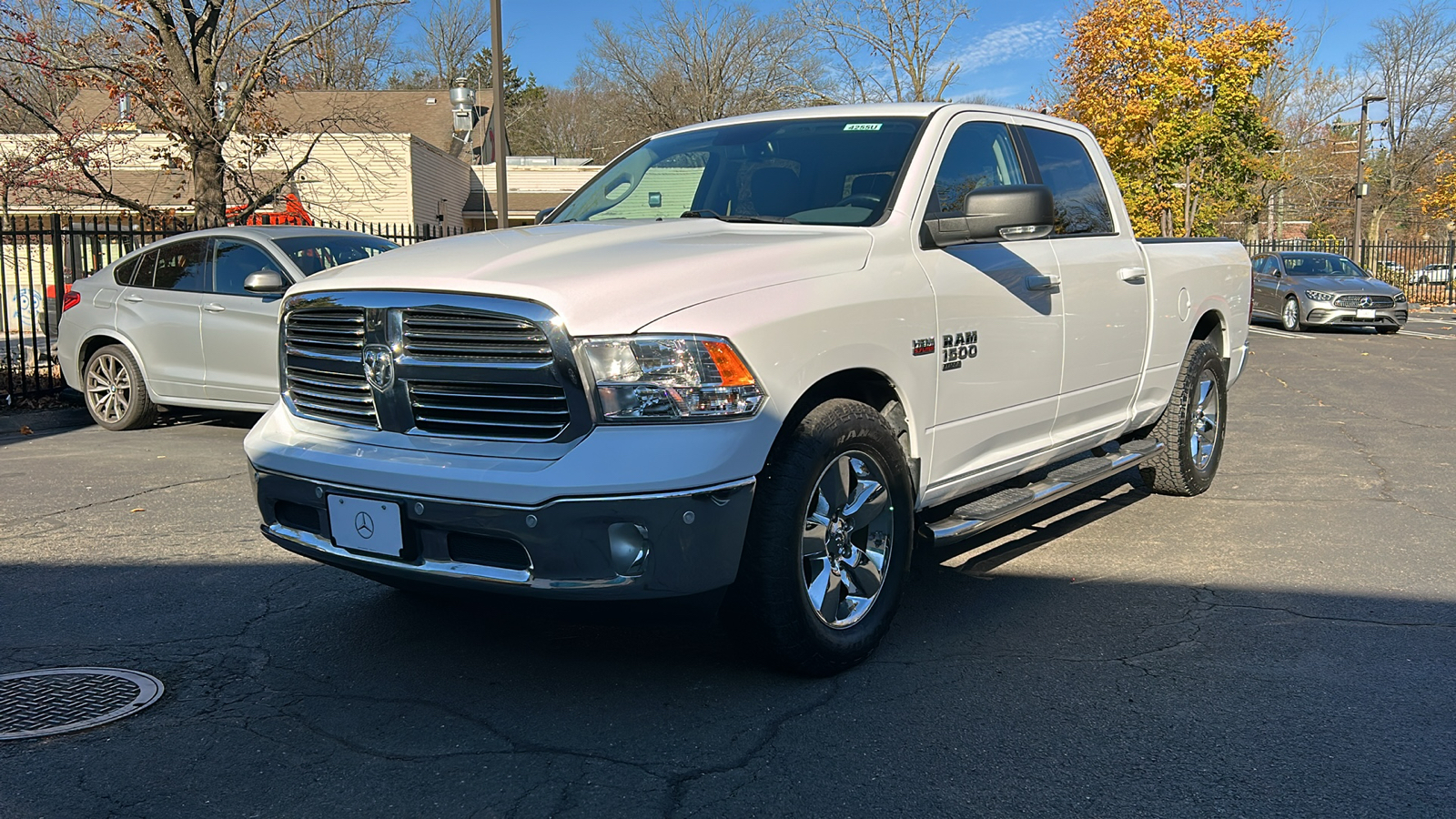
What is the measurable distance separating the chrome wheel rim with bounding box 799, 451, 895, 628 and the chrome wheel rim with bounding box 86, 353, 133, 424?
25.9ft

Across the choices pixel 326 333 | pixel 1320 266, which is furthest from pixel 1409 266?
pixel 326 333

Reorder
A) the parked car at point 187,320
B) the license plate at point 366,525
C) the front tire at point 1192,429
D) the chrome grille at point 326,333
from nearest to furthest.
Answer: the license plate at point 366,525, the chrome grille at point 326,333, the front tire at point 1192,429, the parked car at point 187,320

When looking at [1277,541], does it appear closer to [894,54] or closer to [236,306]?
[236,306]

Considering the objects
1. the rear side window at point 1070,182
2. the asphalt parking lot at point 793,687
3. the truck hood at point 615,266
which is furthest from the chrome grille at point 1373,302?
the truck hood at point 615,266

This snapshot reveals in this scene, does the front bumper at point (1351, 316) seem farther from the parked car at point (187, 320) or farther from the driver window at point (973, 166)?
the driver window at point (973, 166)

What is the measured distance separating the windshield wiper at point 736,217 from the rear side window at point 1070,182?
1.53 m

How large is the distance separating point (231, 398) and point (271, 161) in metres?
19.5

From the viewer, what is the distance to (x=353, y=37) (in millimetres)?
43750

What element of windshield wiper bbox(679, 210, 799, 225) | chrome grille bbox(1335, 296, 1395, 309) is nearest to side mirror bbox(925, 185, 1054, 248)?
windshield wiper bbox(679, 210, 799, 225)

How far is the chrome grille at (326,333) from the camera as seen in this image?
3750 millimetres

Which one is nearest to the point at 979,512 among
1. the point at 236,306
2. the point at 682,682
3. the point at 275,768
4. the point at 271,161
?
the point at 682,682

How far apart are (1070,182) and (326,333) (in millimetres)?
3634

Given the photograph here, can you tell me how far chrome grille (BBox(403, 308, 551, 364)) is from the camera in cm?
338

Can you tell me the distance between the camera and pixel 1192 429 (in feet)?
21.8
